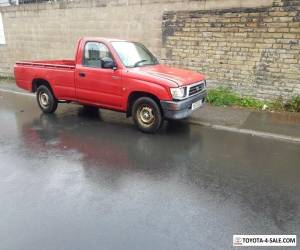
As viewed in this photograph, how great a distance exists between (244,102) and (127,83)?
3.82m

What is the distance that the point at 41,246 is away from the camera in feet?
10.5

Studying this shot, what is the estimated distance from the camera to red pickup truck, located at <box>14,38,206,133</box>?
636 centimetres

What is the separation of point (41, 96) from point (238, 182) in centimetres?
591

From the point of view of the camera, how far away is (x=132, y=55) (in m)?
7.10

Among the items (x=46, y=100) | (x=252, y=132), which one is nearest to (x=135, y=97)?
(x=252, y=132)

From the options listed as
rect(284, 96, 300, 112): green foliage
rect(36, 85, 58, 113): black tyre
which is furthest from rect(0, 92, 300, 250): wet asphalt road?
rect(284, 96, 300, 112): green foliage

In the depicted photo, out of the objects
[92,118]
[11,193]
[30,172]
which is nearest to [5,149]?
[30,172]

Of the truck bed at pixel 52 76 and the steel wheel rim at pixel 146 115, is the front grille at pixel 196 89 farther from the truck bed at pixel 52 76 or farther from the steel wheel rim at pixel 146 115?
the truck bed at pixel 52 76

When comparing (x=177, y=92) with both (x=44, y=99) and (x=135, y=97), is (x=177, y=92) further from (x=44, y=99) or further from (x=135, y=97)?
(x=44, y=99)

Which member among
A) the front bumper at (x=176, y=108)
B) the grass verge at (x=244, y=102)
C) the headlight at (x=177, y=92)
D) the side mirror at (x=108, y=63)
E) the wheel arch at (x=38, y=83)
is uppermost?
the side mirror at (x=108, y=63)

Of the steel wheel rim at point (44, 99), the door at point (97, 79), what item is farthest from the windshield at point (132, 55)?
the steel wheel rim at point (44, 99)

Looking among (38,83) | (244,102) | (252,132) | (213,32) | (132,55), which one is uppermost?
(213,32)

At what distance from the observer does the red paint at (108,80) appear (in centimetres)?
640

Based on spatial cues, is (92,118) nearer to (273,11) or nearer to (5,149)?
(5,149)
